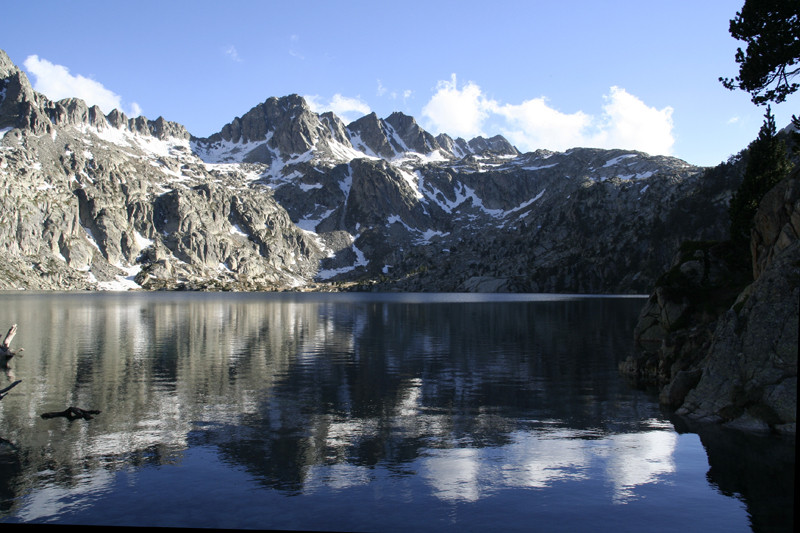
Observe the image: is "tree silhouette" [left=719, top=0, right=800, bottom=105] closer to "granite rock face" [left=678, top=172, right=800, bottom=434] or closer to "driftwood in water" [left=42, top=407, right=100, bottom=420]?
"granite rock face" [left=678, top=172, right=800, bottom=434]

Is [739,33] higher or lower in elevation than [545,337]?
higher

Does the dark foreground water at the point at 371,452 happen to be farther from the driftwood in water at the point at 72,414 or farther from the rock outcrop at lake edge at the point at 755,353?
the rock outcrop at lake edge at the point at 755,353

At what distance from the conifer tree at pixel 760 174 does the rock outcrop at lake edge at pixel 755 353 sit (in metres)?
18.5

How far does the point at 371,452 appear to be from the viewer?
27703 mm

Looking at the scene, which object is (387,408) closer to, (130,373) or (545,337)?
(130,373)

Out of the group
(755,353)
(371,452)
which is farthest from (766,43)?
(371,452)

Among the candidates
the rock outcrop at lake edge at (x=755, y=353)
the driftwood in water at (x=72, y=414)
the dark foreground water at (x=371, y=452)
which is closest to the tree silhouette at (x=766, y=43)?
the rock outcrop at lake edge at (x=755, y=353)

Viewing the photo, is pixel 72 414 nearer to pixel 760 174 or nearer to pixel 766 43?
pixel 766 43

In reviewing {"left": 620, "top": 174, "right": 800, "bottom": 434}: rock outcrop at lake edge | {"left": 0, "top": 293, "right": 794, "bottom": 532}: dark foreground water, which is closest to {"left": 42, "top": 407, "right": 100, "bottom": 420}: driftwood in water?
{"left": 0, "top": 293, "right": 794, "bottom": 532}: dark foreground water

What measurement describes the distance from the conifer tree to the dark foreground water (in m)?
25.9

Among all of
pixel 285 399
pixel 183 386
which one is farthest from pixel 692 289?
pixel 183 386

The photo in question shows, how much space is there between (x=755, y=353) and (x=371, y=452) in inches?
886

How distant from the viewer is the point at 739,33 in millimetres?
41062

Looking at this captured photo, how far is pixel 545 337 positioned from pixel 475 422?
51466 millimetres
